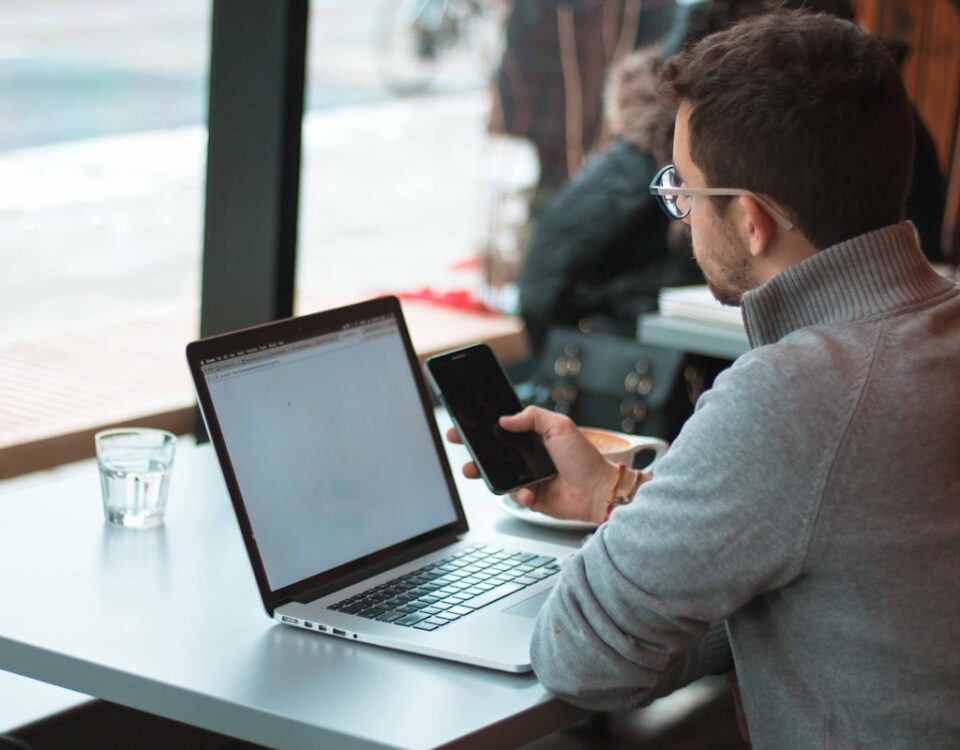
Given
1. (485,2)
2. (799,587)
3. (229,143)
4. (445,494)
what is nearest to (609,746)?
(445,494)

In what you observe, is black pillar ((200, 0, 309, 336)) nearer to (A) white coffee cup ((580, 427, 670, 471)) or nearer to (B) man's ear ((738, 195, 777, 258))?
(A) white coffee cup ((580, 427, 670, 471))

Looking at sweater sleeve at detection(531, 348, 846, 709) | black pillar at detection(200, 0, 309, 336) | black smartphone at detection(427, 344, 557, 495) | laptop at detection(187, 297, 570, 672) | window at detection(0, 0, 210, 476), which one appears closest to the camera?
sweater sleeve at detection(531, 348, 846, 709)

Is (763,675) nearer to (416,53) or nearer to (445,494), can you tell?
(445,494)

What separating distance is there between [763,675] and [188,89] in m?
3.74

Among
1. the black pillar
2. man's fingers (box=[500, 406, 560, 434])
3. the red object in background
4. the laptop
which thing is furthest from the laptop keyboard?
the red object in background

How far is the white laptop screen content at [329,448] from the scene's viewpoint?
4.89 ft

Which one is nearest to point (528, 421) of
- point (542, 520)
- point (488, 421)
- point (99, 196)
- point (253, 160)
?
point (488, 421)

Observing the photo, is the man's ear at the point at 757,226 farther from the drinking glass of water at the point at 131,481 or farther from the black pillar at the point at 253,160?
the black pillar at the point at 253,160

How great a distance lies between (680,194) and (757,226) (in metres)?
0.10

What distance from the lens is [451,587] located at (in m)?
1.54

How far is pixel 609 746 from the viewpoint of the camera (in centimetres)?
230

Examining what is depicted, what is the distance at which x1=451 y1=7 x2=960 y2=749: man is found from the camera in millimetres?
1188

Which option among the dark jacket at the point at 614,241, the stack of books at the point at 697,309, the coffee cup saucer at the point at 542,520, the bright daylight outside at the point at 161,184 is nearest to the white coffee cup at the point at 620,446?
the coffee cup saucer at the point at 542,520

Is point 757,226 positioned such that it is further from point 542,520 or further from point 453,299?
point 453,299
